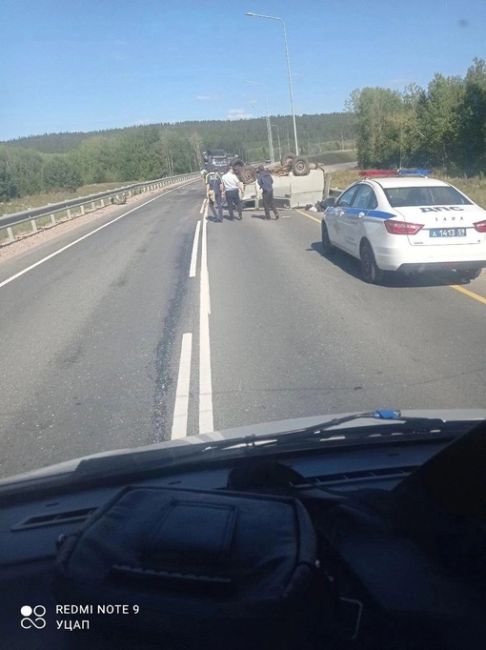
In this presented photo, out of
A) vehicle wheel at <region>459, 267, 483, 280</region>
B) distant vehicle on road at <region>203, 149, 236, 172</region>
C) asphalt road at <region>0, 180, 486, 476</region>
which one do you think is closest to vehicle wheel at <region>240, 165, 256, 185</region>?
asphalt road at <region>0, 180, 486, 476</region>

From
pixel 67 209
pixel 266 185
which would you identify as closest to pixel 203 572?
pixel 266 185

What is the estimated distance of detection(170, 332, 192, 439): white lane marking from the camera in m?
5.24

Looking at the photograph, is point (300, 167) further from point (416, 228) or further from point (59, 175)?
point (59, 175)

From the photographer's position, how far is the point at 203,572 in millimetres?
1588

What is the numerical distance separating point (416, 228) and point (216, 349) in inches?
149

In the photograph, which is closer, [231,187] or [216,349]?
[216,349]

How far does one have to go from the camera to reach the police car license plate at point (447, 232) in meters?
9.66

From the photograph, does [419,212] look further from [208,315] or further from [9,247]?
[9,247]

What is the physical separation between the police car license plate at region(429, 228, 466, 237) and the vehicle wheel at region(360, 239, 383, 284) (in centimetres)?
100

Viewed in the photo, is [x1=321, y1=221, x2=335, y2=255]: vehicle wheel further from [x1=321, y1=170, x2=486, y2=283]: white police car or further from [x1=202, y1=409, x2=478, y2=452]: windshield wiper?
[x1=202, y1=409, x2=478, y2=452]: windshield wiper

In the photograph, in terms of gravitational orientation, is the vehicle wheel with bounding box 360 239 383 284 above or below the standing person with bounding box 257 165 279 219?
below

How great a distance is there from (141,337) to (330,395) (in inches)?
125

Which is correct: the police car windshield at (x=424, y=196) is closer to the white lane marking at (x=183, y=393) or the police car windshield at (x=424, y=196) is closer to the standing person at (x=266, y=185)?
the white lane marking at (x=183, y=393)

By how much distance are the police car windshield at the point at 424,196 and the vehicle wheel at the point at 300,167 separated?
1450 centimetres
